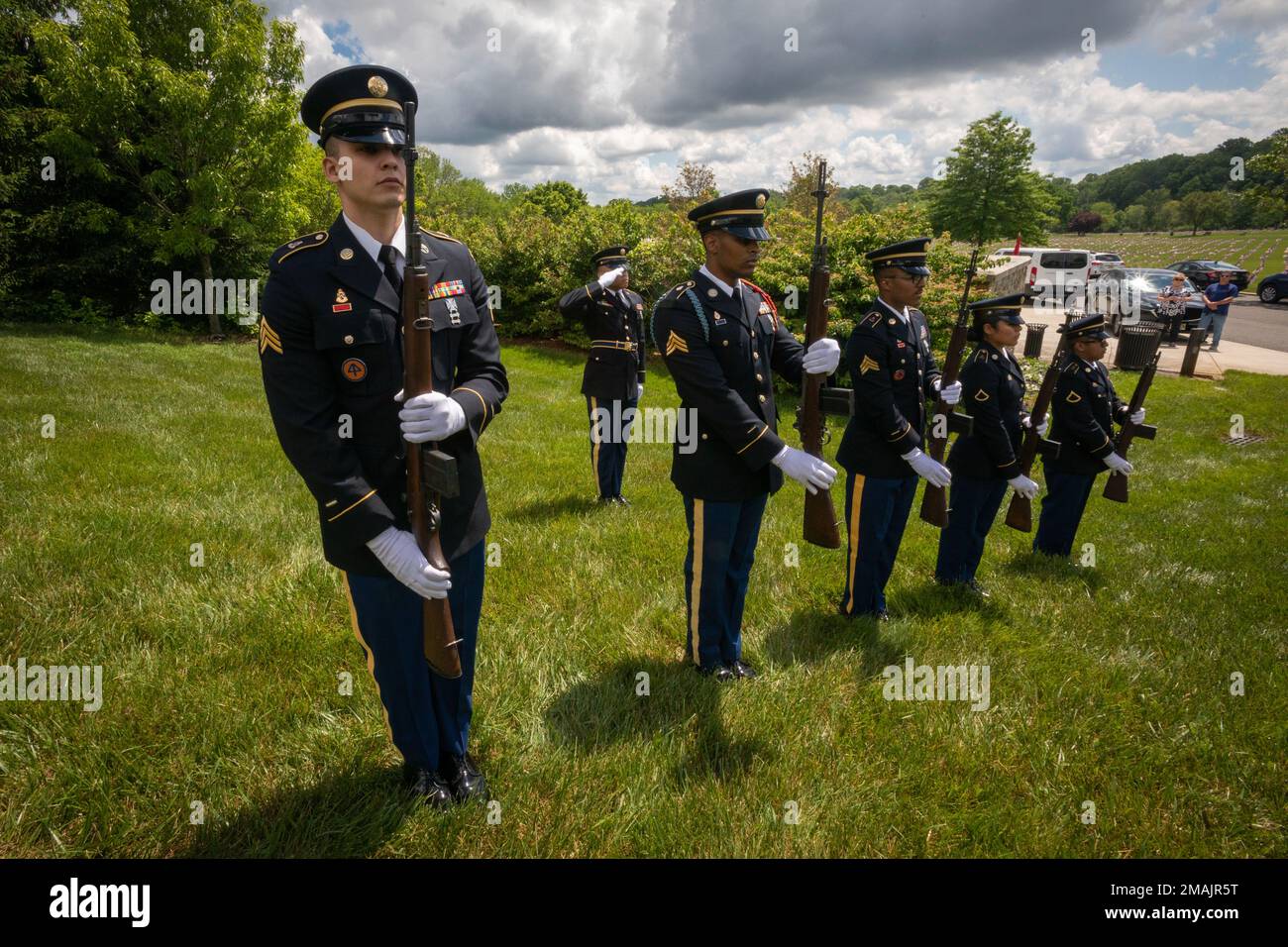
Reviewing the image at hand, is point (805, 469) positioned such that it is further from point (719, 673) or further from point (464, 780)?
point (464, 780)

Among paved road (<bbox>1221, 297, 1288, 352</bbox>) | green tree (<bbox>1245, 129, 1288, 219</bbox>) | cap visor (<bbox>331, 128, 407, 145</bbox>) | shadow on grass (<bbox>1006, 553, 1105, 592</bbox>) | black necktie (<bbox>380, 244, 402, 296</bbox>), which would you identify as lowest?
shadow on grass (<bbox>1006, 553, 1105, 592</bbox>)

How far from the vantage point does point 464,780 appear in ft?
10.3

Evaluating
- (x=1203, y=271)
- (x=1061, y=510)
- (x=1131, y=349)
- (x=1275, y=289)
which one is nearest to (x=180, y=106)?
(x=1061, y=510)

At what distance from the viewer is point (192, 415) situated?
967 centimetres

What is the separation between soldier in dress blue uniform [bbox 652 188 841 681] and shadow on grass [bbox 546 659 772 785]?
24 centimetres

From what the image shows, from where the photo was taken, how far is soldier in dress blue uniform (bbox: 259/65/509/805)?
242cm

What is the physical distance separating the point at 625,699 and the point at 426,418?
2198 mm

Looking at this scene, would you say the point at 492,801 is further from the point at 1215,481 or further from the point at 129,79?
the point at 129,79

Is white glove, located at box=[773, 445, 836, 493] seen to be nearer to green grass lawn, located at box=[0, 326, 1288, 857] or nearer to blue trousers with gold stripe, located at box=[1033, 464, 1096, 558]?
green grass lawn, located at box=[0, 326, 1288, 857]

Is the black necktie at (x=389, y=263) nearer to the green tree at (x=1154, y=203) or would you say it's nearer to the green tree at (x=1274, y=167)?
the green tree at (x=1274, y=167)

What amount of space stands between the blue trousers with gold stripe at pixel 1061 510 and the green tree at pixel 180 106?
1992 centimetres

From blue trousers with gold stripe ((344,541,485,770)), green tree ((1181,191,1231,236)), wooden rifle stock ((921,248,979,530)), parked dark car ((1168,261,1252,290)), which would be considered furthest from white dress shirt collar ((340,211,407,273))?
green tree ((1181,191,1231,236))
